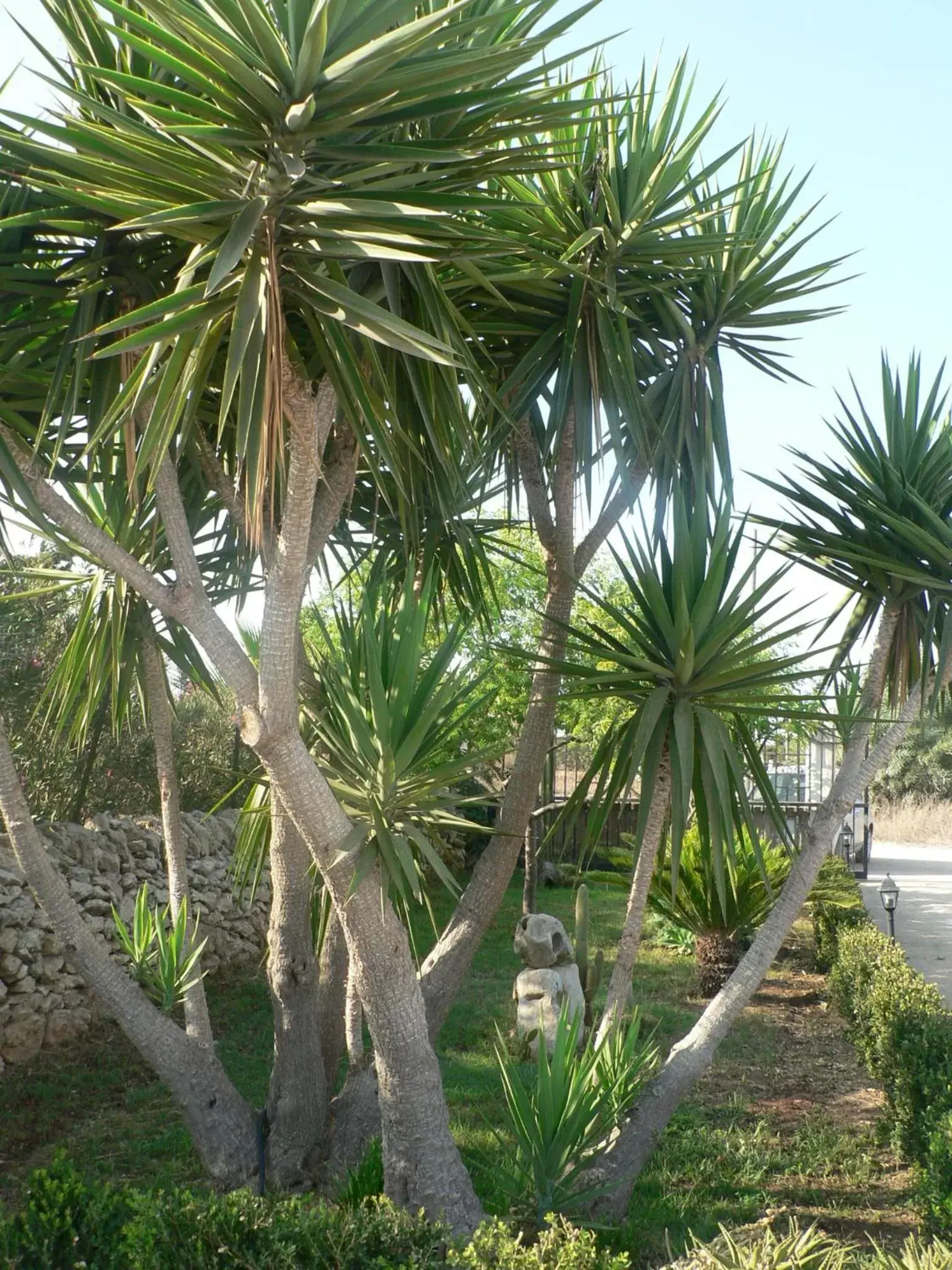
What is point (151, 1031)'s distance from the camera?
4.63m

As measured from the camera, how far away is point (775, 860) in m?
11.0

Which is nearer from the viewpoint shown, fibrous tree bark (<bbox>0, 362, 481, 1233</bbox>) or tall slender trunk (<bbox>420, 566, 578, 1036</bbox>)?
fibrous tree bark (<bbox>0, 362, 481, 1233</bbox>)

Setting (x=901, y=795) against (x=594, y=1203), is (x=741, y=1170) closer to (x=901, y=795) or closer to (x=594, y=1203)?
(x=594, y=1203)

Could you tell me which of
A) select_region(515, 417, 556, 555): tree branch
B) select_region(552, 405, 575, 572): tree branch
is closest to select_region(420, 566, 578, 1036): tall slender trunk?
select_region(552, 405, 575, 572): tree branch

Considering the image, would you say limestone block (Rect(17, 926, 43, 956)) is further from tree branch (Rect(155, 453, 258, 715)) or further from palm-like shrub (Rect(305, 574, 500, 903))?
tree branch (Rect(155, 453, 258, 715))

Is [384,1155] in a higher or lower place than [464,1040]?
higher

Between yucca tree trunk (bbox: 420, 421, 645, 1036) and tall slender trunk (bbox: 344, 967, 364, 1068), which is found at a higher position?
yucca tree trunk (bbox: 420, 421, 645, 1036)

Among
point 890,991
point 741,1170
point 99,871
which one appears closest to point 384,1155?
point 741,1170

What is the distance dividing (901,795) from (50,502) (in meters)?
35.0

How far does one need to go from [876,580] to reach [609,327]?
1.90 meters

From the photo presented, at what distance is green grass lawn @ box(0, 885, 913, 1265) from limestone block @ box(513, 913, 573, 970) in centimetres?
68

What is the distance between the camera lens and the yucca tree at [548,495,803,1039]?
438 centimetres

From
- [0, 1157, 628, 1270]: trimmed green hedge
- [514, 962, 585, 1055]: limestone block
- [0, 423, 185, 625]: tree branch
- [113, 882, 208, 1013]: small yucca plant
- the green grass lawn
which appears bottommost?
the green grass lawn

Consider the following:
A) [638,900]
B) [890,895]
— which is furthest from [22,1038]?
[890,895]
